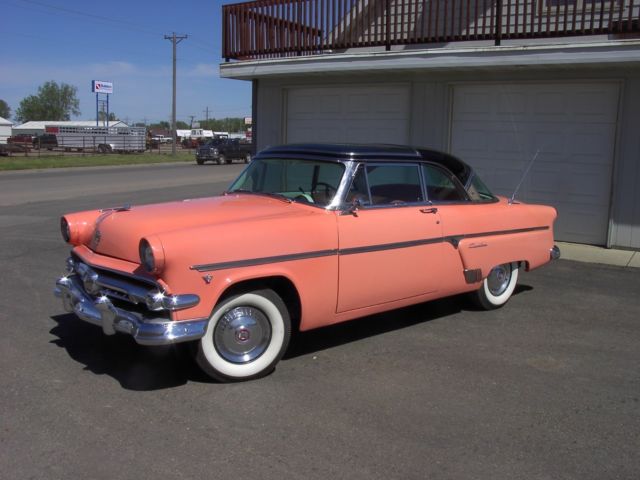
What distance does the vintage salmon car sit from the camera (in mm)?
3949

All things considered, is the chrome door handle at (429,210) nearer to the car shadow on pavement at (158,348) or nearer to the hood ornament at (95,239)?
the car shadow on pavement at (158,348)

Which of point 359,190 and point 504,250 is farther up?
point 359,190

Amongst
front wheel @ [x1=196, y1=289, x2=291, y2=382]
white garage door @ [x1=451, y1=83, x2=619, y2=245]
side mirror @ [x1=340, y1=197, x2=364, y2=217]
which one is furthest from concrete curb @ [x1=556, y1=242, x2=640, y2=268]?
front wheel @ [x1=196, y1=289, x2=291, y2=382]

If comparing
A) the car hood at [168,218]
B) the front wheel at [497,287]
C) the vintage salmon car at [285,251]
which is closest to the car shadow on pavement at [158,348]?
the front wheel at [497,287]

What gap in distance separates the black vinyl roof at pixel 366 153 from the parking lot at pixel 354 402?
145 cm

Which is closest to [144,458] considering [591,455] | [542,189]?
[591,455]

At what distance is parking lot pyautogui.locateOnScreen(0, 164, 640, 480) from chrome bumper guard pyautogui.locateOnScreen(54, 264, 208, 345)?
417 millimetres

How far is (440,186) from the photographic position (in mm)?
5594

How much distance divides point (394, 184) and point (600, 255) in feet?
15.8

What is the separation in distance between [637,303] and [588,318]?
0.93 meters

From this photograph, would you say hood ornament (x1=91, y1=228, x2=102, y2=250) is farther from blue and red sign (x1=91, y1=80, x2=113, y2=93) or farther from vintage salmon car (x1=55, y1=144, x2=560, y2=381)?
blue and red sign (x1=91, y1=80, x2=113, y2=93)

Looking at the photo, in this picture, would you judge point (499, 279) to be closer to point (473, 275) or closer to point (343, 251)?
point (473, 275)

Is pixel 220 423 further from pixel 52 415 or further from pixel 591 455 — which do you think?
pixel 591 455

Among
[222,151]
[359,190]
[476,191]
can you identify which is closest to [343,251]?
[359,190]
